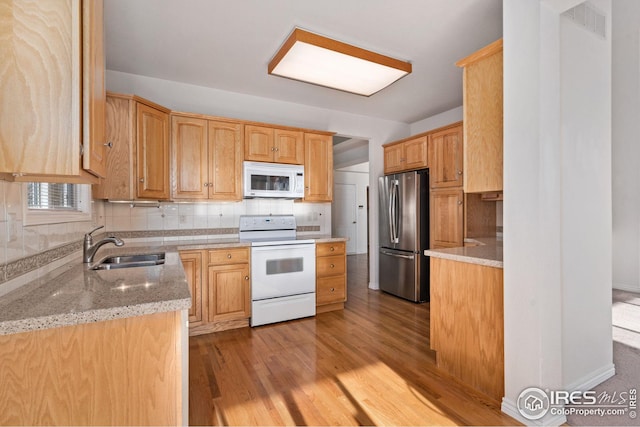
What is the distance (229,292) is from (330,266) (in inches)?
46.4

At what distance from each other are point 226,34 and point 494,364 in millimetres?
3066

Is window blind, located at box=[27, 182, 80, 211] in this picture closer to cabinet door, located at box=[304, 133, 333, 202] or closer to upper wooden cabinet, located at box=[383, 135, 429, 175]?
cabinet door, located at box=[304, 133, 333, 202]

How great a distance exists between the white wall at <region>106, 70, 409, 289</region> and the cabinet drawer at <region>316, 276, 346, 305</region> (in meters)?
1.09

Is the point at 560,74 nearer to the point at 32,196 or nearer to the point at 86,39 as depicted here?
the point at 86,39

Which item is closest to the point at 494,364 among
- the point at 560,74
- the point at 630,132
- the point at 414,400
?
the point at 414,400

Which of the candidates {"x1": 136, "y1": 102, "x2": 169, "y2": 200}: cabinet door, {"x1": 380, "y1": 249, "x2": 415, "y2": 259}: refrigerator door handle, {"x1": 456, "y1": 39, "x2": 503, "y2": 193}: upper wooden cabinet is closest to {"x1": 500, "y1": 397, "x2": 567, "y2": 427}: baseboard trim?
{"x1": 456, "y1": 39, "x2": 503, "y2": 193}: upper wooden cabinet

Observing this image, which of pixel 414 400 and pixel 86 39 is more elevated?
pixel 86 39

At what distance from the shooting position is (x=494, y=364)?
182cm

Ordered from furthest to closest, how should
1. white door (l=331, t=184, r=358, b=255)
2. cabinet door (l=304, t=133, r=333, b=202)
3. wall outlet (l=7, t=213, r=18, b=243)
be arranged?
1. white door (l=331, t=184, r=358, b=255)
2. cabinet door (l=304, t=133, r=333, b=202)
3. wall outlet (l=7, t=213, r=18, b=243)

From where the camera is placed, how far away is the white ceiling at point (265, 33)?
6.77 feet

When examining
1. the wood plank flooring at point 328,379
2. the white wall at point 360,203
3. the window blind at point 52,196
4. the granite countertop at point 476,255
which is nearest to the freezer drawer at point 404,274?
the wood plank flooring at point 328,379

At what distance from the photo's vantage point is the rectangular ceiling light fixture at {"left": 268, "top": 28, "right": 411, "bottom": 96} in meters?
2.34

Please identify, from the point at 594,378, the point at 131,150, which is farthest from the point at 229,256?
the point at 594,378

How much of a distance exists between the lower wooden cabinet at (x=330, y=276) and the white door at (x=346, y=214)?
3.97 meters
